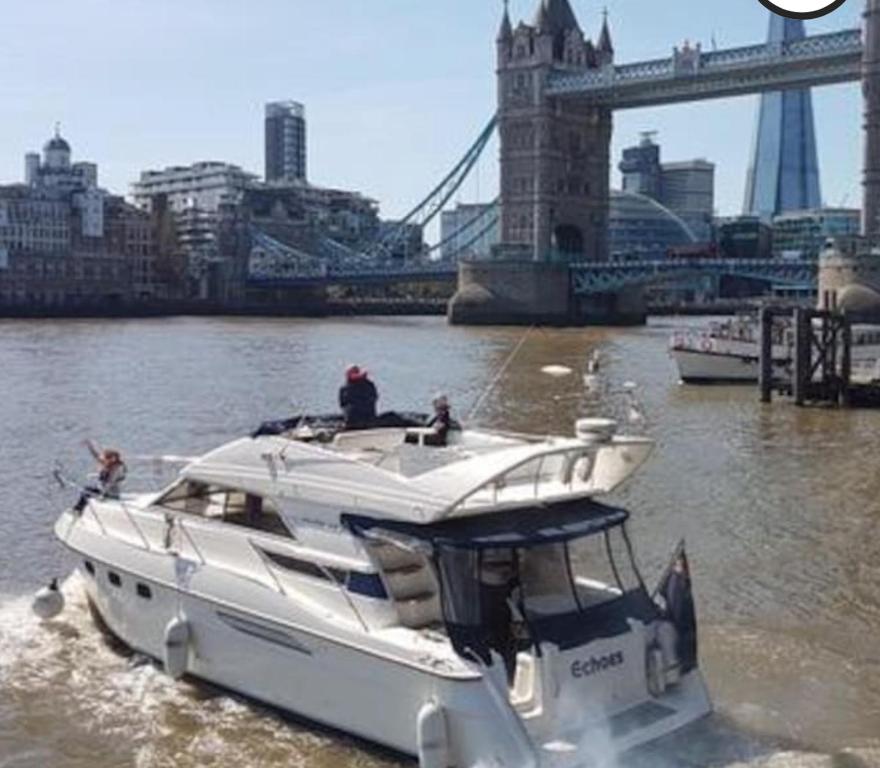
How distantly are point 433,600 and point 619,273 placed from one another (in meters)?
91.1

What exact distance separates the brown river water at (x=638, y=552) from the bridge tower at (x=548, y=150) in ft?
225

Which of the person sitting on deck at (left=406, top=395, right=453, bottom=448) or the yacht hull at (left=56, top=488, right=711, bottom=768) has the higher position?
the person sitting on deck at (left=406, top=395, right=453, bottom=448)

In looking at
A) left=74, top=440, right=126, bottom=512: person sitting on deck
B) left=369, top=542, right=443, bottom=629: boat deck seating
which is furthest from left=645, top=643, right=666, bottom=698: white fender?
left=74, top=440, right=126, bottom=512: person sitting on deck

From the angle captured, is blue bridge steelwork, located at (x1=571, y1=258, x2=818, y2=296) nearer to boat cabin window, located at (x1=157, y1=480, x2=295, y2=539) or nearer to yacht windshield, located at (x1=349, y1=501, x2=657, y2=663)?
boat cabin window, located at (x1=157, y1=480, x2=295, y2=539)

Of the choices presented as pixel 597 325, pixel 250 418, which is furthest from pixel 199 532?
pixel 597 325

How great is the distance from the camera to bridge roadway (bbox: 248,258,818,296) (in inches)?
3546

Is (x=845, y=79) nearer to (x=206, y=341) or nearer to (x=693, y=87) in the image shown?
(x=693, y=87)

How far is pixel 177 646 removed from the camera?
1056 cm

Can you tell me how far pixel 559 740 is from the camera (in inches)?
345

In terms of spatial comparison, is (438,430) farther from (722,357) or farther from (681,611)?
(722,357)

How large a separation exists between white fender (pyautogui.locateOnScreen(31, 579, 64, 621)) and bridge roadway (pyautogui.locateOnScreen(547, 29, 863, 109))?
8752 cm

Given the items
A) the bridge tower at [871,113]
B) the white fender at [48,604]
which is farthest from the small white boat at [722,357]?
the bridge tower at [871,113]

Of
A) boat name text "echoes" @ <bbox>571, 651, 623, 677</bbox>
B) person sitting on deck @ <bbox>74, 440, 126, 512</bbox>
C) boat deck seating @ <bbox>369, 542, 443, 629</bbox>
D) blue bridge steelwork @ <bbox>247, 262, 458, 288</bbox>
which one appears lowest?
boat name text "echoes" @ <bbox>571, 651, 623, 677</bbox>

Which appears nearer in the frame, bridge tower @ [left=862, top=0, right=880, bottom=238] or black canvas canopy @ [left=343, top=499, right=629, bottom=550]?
black canvas canopy @ [left=343, top=499, right=629, bottom=550]
